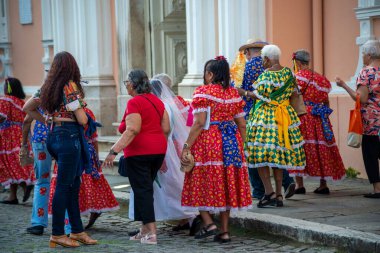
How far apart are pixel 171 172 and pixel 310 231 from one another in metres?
1.61

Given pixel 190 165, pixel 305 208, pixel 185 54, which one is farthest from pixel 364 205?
pixel 185 54

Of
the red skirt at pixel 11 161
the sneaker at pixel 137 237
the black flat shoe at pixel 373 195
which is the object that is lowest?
the sneaker at pixel 137 237

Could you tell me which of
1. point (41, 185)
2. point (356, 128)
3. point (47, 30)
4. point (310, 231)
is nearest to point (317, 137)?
point (356, 128)

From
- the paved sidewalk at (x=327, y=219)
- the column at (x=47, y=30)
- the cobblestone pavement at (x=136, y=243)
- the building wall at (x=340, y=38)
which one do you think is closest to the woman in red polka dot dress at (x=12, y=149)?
the paved sidewalk at (x=327, y=219)

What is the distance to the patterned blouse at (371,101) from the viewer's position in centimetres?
979

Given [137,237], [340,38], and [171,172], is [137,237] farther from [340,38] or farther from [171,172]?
[340,38]

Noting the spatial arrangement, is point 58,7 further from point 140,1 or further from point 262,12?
point 262,12

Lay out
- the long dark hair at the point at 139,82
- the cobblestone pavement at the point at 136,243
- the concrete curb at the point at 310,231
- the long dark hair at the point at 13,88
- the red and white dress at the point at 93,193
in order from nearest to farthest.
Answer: the concrete curb at the point at 310,231
the cobblestone pavement at the point at 136,243
the long dark hair at the point at 139,82
the red and white dress at the point at 93,193
the long dark hair at the point at 13,88

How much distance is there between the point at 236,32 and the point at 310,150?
271cm

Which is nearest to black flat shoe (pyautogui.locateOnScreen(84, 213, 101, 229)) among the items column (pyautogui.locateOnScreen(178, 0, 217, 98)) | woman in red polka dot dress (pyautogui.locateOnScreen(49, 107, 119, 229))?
woman in red polka dot dress (pyautogui.locateOnScreen(49, 107, 119, 229))

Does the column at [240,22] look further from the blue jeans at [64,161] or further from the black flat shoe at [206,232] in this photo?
the blue jeans at [64,161]

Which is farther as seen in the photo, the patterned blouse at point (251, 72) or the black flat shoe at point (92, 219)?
the patterned blouse at point (251, 72)

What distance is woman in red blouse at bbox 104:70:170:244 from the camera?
8.27 metres

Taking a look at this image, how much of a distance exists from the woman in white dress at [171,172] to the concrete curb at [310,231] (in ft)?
1.85
